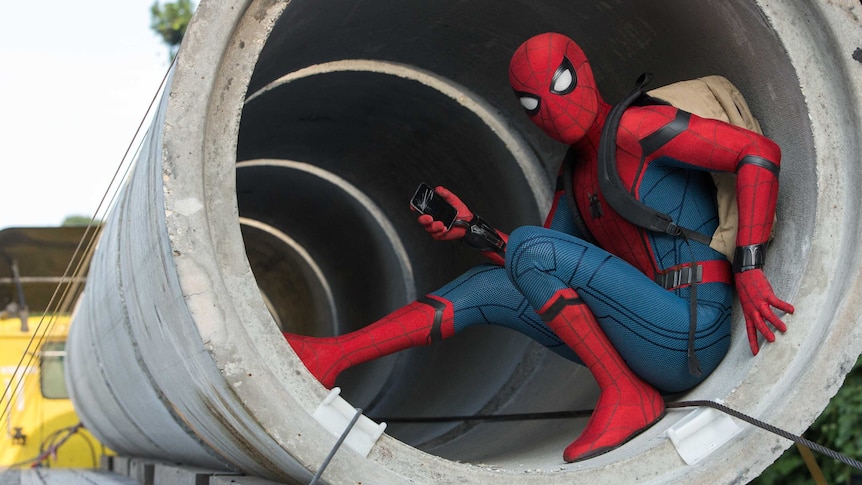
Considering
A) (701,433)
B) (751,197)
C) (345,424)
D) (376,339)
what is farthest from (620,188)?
(345,424)

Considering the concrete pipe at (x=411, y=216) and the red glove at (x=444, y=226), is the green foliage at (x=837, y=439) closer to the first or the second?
the concrete pipe at (x=411, y=216)

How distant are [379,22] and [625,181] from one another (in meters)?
1.26

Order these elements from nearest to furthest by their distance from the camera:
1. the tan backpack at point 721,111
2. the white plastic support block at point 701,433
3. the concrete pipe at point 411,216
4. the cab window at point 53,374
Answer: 1. the concrete pipe at point 411,216
2. the white plastic support block at point 701,433
3. the tan backpack at point 721,111
4. the cab window at point 53,374

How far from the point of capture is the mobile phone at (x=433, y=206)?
3.03m

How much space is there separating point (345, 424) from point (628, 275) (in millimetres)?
922

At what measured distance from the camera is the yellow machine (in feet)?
25.0

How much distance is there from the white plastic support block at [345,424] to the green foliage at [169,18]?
39.4 feet

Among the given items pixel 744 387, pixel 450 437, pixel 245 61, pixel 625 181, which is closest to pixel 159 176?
pixel 245 61

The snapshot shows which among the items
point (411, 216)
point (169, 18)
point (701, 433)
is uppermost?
point (169, 18)

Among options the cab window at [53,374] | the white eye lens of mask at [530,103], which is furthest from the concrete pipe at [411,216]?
the cab window at [53,374]

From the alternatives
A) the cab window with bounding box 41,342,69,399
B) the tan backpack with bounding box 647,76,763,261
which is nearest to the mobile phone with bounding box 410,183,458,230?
the tan backpack with bounding box 647,76,763,261

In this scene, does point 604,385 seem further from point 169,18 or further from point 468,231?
point 169,18

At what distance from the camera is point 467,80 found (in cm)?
392

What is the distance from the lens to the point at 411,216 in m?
5.03
